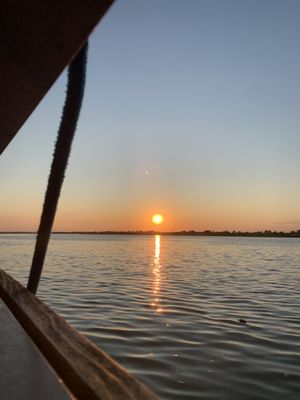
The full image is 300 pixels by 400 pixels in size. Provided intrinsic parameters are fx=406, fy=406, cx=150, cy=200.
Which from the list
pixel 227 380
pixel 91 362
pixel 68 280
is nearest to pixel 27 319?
pixel 91 362

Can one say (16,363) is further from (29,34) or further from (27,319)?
(29,34)

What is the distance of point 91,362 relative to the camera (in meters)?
1.85

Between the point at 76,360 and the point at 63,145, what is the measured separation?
3.45 ft

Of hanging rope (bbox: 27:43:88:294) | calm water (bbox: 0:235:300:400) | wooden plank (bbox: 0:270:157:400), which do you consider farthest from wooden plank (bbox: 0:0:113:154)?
calm water (bbox: 0:235:300:400)

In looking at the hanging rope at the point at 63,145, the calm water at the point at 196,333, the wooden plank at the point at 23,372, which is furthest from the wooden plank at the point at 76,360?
the calm water at the point at 196,333

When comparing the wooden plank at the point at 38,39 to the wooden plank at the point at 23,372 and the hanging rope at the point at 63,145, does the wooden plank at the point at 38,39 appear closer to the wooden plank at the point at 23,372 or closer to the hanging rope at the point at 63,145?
the hanging rope at the point at 63,145

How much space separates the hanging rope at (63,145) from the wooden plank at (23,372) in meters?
0.63

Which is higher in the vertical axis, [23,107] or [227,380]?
[23,107]

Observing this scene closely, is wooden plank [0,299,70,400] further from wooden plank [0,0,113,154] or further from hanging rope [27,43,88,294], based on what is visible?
wooden plank [0,0,113,154]

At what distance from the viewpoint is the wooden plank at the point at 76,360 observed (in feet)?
5.08

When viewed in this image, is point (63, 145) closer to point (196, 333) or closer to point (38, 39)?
point (38, 39)

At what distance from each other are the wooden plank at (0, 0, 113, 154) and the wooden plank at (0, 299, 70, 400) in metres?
1.24

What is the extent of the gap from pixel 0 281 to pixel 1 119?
93.4 inches

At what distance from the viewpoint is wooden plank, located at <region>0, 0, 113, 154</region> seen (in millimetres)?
1175
